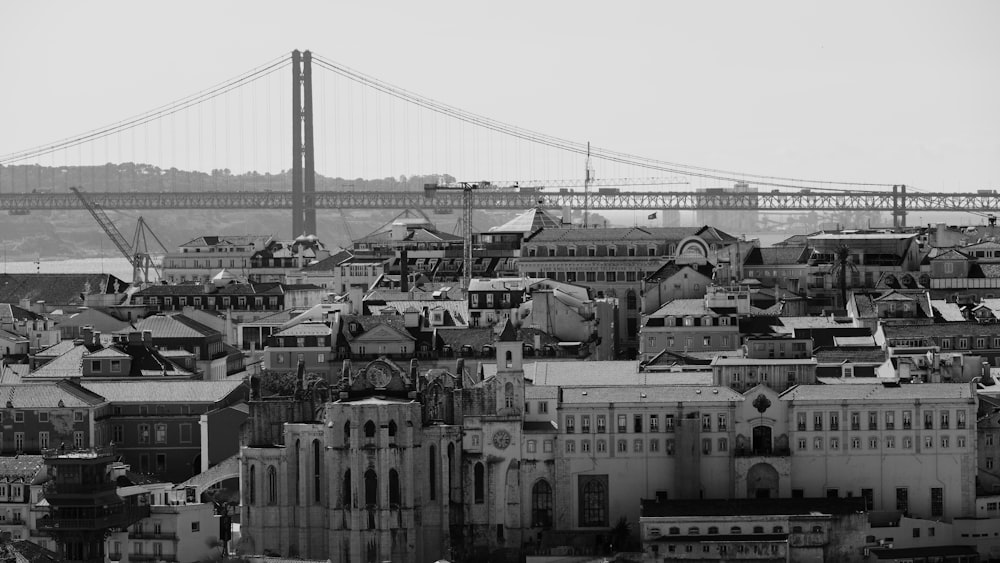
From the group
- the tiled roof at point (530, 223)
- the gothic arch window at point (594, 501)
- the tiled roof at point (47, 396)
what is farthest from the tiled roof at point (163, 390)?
the tiled roof at point (530, 223)

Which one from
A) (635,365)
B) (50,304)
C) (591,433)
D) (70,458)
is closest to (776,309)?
(635,365)

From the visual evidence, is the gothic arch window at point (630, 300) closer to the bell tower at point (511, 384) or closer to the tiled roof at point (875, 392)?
the tiled roof at point (875, 392)

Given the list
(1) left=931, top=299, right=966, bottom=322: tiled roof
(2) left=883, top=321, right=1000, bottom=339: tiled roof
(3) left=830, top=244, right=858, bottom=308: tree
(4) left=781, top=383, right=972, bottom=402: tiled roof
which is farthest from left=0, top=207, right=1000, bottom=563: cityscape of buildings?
(3) left=830, top=244, right=858, bottom=308: tree

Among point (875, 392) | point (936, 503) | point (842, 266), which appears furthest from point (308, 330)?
point (842, 266)

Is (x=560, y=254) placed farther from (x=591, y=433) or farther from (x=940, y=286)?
(x=591, y=433)

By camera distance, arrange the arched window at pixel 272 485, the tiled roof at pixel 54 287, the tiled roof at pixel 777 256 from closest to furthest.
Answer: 1. the arched window at pixel 272 485
2. the tiled roof at pixel 777 256
3. the tiled roof at pixel 54 287

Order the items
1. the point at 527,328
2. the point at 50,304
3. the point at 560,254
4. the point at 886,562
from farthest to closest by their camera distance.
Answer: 1. the point at 50,304
2. the point at 560,254
3. the point at 527,328
4. the point at 886,562
